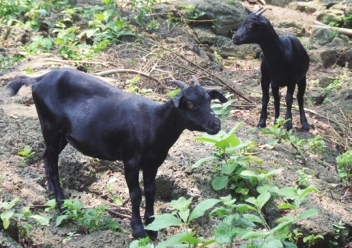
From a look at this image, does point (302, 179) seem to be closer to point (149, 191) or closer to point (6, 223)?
point (149, 191)

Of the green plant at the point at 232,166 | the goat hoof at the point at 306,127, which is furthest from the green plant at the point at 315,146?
the green plant at the point at 232,166

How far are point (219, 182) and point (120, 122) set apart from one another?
3.60ft

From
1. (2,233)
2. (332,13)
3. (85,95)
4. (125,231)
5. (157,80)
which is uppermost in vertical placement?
(85,95)

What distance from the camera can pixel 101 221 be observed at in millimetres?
5312

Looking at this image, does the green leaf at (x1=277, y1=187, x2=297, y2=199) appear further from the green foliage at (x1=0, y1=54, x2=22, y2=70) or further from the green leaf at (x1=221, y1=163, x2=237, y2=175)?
the green foliage at (x1=0, y1=54, x2=22, y2=70)

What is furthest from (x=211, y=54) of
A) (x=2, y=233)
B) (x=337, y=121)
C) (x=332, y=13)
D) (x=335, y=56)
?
(x=2, y=233)

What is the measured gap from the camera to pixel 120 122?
517 centimetres

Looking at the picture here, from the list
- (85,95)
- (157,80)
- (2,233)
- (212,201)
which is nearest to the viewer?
(212,201)

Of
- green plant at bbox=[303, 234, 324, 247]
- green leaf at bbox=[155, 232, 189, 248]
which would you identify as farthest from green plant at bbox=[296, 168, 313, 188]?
green leaf at bbox=[155, 232, 189, 248]

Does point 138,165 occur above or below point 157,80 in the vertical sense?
above

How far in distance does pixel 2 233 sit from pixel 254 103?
5.77 metres

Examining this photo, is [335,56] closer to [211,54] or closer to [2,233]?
[211,54]

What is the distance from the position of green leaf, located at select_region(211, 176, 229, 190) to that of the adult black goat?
0.64m

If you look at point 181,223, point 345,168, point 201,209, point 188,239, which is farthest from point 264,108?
point 188,239
